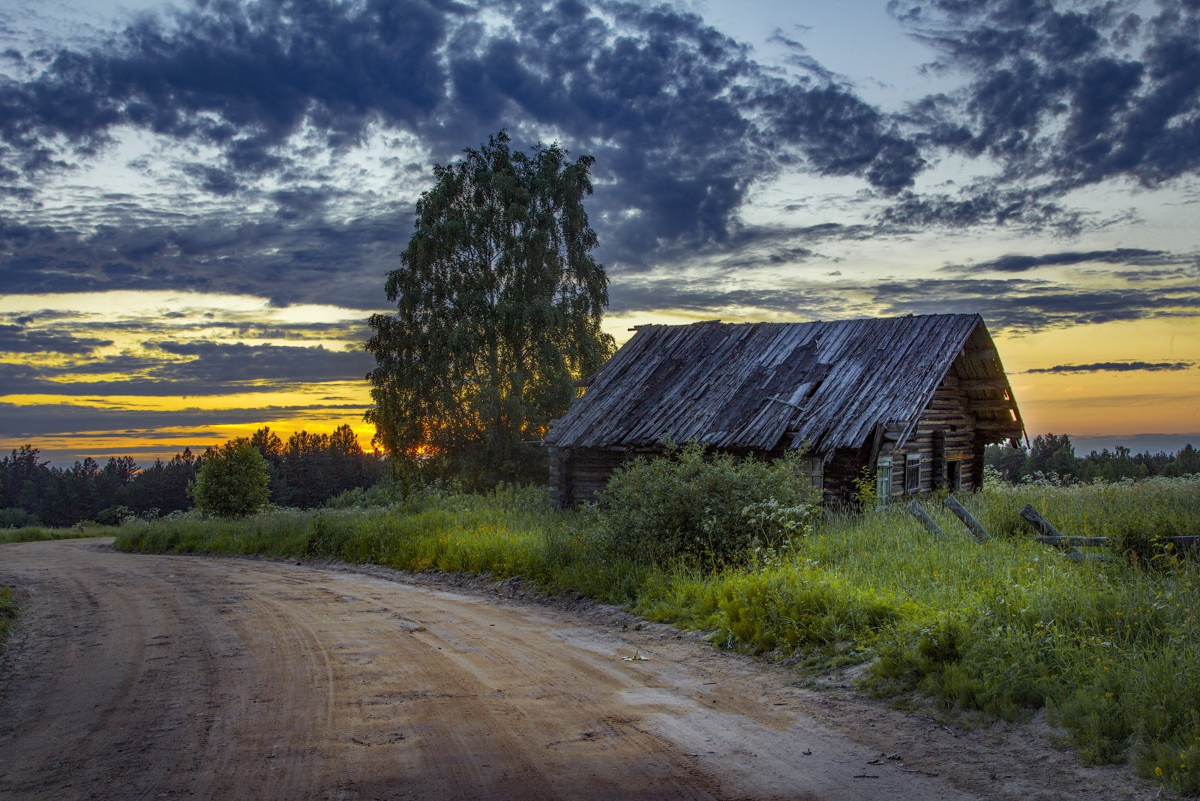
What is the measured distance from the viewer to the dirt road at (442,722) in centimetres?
483

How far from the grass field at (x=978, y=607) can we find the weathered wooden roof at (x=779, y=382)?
400 cm

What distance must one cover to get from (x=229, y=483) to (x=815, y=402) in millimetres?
23225

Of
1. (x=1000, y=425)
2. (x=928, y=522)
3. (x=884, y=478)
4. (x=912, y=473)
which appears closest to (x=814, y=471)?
(x=884, y=478)

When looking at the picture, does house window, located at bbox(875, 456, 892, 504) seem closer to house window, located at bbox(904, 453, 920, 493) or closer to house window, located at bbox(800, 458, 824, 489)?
house window, located at bbox(904, 453, 920, 493)

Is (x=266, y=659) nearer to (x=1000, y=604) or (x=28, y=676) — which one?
(x=28, y=676)

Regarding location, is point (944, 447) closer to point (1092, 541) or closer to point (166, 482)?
point (1092, 541)

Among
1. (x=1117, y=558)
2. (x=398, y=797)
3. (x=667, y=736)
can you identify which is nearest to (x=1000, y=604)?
(x=1117, y=558)

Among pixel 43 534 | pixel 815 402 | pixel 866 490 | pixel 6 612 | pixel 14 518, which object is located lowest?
pixel 14 518

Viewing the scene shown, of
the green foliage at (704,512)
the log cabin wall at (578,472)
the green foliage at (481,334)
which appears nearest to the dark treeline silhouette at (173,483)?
the green foliage at (481,334)

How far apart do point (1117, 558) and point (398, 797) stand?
25.0 feet

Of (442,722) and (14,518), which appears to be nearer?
(442,722)

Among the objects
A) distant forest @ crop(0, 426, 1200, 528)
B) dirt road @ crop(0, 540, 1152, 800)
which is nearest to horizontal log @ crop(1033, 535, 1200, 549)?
dirt road @ crop(0, 540, 1152, 800)

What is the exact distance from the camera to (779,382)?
20219 millimetres

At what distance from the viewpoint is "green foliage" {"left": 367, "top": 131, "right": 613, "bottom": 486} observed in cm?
3108
